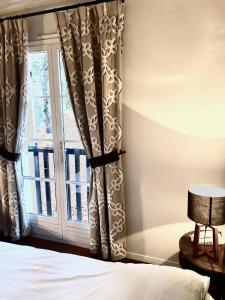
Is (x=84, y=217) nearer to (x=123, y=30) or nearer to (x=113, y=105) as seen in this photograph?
(x=113, y=105)

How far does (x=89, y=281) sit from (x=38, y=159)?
6.64 ft

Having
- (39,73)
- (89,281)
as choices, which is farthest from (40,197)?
(89,281)

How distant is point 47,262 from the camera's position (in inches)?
61.7

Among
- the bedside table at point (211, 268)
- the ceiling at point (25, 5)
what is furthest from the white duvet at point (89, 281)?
the ceiling at point (25, 5)

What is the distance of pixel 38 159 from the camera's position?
3.17m

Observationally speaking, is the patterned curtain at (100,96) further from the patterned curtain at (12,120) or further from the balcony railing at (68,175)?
the patterned curtain at (12,120)

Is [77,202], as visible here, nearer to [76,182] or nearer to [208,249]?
[76,182]

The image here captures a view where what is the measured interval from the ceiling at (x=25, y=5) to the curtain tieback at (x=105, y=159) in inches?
56.9

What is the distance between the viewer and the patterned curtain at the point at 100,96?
2367mm

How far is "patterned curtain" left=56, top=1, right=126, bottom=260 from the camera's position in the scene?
7.77ft

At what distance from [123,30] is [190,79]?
2.43 ft

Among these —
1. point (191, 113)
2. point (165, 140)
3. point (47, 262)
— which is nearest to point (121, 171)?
point (165, 140)

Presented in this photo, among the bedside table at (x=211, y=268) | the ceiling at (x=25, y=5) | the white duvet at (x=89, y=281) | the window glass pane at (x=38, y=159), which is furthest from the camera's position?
the window glass pane at (x=38, y=159)

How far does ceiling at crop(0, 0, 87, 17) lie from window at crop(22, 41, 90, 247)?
14.4 inches
